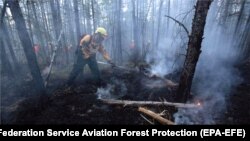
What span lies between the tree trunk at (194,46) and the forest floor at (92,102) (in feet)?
2.34

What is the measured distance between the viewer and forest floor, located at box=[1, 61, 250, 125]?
581 cm

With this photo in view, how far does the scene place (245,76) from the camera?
9.73 metres

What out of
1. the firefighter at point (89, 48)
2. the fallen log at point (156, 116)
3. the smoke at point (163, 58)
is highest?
the firefighter at point (89, 48)

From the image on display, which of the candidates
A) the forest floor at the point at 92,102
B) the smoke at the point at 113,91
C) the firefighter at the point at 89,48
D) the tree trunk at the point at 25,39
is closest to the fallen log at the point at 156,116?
the forest floor at the point at 92,102

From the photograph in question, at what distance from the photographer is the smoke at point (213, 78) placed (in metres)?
5.89

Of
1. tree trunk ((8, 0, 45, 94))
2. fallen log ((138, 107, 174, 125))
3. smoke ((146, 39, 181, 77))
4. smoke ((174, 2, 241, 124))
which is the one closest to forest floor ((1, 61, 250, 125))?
fallen log ((138, 107, 174, 125))

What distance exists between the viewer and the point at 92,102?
22.4ft

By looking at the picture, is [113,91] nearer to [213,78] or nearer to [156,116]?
[156,116]

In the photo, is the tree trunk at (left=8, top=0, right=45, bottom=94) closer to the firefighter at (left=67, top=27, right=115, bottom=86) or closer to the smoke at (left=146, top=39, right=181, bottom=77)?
the firefighter at (left=67, top=27, right=115, bottom=86)

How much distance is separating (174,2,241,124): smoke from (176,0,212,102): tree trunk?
0.67 metres

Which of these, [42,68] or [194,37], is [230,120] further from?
[42,68]

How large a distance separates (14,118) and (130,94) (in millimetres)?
3944

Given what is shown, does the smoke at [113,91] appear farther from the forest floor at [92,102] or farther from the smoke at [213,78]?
the smoke at [213,78]
